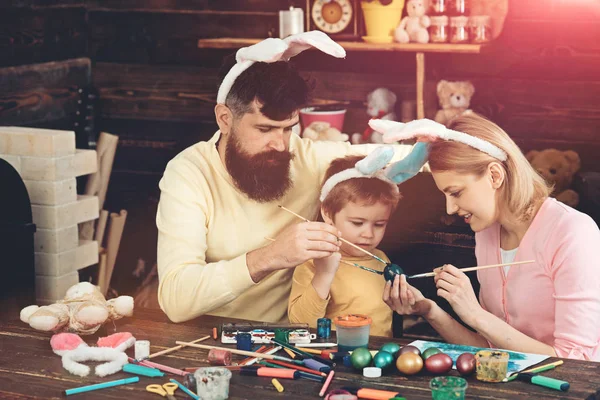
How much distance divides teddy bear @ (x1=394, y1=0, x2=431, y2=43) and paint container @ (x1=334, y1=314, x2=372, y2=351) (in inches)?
89.6

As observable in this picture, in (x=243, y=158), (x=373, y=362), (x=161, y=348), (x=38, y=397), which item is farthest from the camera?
(x=243, y=158)

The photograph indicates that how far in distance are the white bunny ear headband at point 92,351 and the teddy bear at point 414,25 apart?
239cm

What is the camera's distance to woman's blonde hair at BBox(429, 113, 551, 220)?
2559mm

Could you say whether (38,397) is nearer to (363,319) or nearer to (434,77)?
(363,319)

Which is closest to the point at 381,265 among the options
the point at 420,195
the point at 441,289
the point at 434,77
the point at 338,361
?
the point at 420,195

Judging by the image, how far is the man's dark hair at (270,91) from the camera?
2939mm

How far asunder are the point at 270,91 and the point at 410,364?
45.4 inches

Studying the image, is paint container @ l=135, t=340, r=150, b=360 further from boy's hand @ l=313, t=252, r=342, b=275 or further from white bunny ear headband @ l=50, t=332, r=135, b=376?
boy's hand @ l=313, t=252, r=342, b=275

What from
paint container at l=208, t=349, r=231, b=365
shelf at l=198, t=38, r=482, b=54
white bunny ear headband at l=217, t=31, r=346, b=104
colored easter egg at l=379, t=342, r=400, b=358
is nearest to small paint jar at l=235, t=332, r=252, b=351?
paint container at l=208, t=349, r=231, b=365

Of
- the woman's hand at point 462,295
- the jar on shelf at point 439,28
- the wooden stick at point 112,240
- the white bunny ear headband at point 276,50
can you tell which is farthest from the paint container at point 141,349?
the jar on shelf at point 439,28

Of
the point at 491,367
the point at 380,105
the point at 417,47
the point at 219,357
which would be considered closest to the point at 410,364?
the point at 491,367

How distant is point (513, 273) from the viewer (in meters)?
2.62

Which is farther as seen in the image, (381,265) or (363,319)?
(381,265)

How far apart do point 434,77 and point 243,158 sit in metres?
1.84
